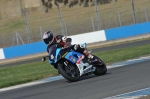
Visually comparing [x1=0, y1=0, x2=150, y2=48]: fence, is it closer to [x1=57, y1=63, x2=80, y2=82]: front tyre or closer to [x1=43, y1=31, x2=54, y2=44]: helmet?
[x1=43, y1=31, x2=54, y2=44]: helmet

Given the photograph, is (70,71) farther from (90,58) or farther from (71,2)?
(71,2)

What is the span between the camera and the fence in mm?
40250

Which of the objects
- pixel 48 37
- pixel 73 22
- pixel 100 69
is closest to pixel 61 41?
pixel 48 37

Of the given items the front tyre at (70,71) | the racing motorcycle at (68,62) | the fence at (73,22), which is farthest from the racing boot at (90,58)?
the fence at (73,22)

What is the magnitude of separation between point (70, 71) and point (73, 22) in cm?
2798

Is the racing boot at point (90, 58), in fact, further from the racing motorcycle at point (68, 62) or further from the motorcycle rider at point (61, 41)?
the racing motorcycle at point (68, 62)

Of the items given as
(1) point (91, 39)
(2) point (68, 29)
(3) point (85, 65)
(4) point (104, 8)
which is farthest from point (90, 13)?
(3) point (85, 65)

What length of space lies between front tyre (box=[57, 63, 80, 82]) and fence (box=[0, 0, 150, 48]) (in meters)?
24.6

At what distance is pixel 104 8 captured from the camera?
149 feet

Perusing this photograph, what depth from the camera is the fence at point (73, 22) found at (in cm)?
4025

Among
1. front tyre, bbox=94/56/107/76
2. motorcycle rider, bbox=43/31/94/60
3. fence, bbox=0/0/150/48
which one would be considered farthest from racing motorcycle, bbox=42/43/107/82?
fence, bbox=0/0/150/48

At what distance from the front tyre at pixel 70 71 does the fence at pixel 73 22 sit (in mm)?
24568

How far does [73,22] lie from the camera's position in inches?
1640

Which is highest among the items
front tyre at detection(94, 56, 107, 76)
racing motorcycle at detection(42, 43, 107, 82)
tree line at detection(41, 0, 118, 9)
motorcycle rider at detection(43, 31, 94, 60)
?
tree line at detection(41, 0, 118, 9)
